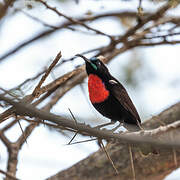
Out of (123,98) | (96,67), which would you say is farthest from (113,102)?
(96,67)

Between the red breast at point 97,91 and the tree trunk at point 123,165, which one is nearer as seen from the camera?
the red breast at point 97,91

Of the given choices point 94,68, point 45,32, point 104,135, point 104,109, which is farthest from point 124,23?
point 104,135

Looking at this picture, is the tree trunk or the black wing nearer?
the black wing

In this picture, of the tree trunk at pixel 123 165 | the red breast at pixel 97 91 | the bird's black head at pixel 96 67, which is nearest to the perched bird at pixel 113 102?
the red breast at pixel 97 91

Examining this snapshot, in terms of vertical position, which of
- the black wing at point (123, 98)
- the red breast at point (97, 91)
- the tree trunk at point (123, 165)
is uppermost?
the red breast at point (97, 91)

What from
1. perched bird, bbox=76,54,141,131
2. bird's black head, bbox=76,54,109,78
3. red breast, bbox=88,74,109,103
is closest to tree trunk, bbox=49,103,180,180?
perched bird, bbox=76,54,141,131

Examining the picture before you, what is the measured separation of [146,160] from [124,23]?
11.8 feet

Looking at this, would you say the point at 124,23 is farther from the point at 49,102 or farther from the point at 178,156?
the point at 178,156

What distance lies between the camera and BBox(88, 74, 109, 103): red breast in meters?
3.93

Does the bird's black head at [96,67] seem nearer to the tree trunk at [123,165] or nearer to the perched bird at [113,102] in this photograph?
the perched bird at [113,102]

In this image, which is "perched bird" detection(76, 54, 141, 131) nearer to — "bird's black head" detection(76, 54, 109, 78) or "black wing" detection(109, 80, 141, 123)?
"black wing" detection(109, 80, 141, 123)

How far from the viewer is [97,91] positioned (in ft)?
13.0

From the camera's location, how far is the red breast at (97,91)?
3.93 meters

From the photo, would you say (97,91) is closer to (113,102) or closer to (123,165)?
(113,102)
